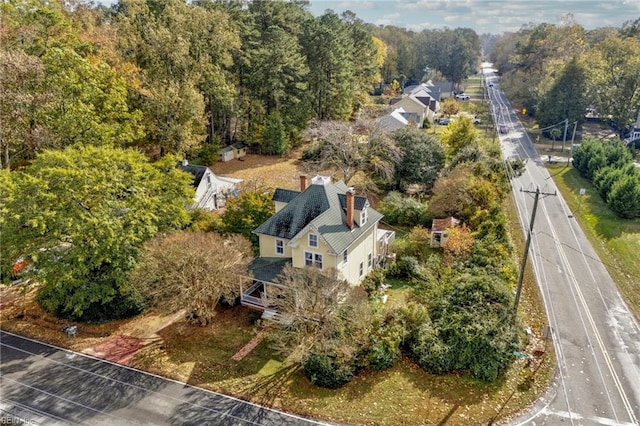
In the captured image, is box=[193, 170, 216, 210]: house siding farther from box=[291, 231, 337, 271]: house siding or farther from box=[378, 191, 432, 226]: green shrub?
box=[378, 191, 432, 226]: green shrub

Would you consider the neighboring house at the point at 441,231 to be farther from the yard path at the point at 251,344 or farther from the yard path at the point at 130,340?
the yard path at the point at 130,340

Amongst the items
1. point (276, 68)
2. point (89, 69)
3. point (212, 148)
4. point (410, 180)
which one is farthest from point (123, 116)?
point (410, 180)

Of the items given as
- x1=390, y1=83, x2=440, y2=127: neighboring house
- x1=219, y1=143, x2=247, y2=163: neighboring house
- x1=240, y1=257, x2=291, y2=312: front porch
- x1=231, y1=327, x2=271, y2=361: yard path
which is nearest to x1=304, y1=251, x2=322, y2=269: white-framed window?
x1=240, y1=257, x2=291, y2=312: front porch

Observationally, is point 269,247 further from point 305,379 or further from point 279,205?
point 305,379

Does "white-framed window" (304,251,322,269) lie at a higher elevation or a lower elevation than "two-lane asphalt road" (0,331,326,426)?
higher

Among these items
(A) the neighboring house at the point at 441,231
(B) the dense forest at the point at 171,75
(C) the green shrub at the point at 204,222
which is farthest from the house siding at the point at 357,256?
(B) the dense forest at the point at 171,75

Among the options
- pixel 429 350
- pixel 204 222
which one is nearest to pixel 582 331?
pixel 429 350

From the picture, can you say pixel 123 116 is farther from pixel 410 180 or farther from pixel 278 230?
pixel 410 180
